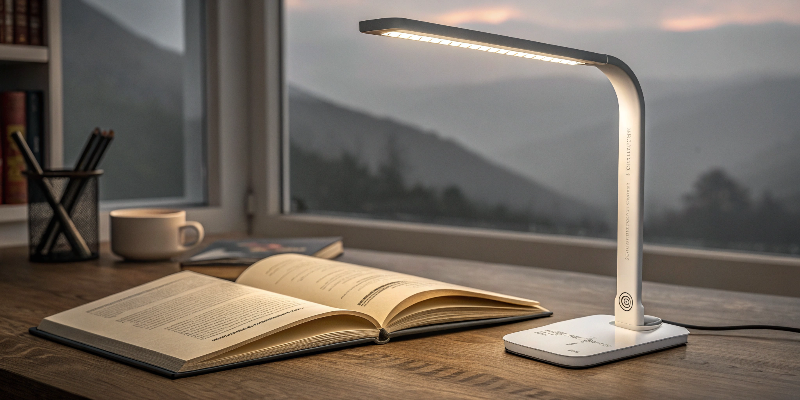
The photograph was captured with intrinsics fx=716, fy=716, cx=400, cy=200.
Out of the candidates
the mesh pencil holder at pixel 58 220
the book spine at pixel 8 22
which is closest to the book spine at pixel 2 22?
the book spine at pixel 8 22

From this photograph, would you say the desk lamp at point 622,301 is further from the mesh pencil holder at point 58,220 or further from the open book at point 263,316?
the mesh pencil holder at point 58,220

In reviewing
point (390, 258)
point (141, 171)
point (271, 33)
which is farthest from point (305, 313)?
point (271, 33)

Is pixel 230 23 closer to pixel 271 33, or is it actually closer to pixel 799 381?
pixel 271 33

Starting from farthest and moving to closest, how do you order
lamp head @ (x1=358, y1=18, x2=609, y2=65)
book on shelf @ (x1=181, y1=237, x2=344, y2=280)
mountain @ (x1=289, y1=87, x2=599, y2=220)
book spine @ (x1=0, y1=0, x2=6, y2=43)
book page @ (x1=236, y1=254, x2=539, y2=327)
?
mountain @ (x1=289, y1=87, x2=599, y2=220) → book spine @ (x1=0, y1=0, x2=6, y2=43) → book on shelf @ (x1=181, y1=237, x2=344, y2=280) → book page @ (x1=236, y1=254, x2=539, y2=327) → lamp head @ (x1=358, y1=18, x2=609, y2=65)

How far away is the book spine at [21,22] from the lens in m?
1.60

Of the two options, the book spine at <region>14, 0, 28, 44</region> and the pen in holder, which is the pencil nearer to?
the pen in holder

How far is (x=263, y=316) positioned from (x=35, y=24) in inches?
47.9

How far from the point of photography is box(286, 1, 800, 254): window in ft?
4.69

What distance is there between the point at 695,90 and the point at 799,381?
0.95 metres

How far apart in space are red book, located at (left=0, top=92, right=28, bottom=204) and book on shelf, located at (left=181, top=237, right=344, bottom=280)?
538mm

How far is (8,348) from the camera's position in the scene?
79 cm

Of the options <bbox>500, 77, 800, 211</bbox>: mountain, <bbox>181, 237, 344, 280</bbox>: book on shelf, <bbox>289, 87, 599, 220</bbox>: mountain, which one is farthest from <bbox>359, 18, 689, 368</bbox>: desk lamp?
<bbox>289, 87, 599, 220</bbox>: mountain

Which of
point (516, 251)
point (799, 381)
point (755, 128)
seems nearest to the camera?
point (799, 381)

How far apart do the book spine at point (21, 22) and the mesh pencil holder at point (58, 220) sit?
39 cm
